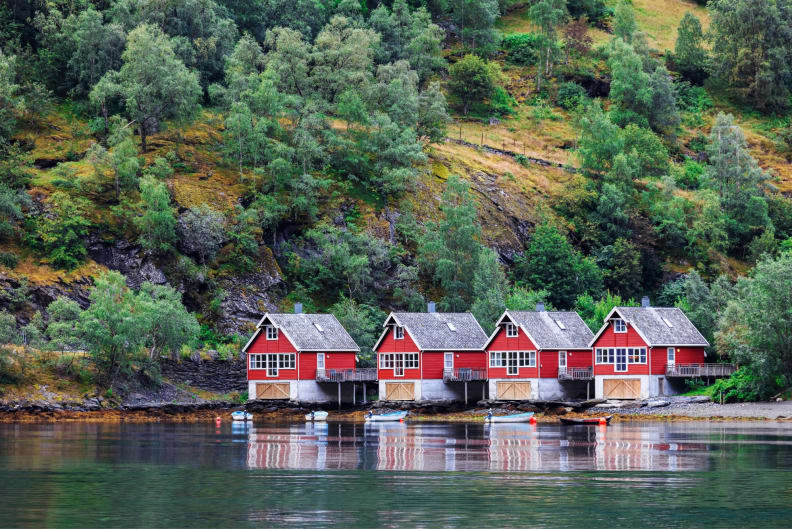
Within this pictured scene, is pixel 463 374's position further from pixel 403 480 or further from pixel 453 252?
pixel 403 480

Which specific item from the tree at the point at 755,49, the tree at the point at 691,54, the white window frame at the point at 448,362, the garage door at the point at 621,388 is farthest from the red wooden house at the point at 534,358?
the tree at the point at 691,54

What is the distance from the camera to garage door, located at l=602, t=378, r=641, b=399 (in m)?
95.4

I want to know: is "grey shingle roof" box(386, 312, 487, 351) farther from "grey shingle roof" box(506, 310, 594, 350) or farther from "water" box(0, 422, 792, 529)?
"water" box(0, 422, 792, 529)

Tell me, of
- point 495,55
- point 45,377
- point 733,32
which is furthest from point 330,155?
point 733,32

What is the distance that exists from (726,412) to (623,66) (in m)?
79.1

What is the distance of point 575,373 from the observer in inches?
3868

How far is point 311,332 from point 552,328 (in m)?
20.1

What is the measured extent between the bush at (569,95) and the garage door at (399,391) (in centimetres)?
7480

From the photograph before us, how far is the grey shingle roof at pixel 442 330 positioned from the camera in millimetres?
100438

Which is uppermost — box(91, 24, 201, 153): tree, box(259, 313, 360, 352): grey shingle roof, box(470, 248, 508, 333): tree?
box(91, 24, 201, 153): tree

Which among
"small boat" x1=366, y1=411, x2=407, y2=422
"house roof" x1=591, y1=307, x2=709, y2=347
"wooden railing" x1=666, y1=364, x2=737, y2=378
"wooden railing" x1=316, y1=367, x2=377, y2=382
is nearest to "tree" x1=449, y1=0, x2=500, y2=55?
"house roof" x1=591, y1=307, x2=709, y2=347

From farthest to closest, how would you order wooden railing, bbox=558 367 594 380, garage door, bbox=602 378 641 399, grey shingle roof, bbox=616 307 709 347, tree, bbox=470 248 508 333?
tree, bbox=470 248 508 333, wooden railing, bbox=558 367 594 380, grey shingle roof, bbox=616 307 709 347, garage door, bbox=602 378 641 399

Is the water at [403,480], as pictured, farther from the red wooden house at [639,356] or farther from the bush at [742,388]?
the red wooden house at [639,356]

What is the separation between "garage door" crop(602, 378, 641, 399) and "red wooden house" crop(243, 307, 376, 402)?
2015cm
